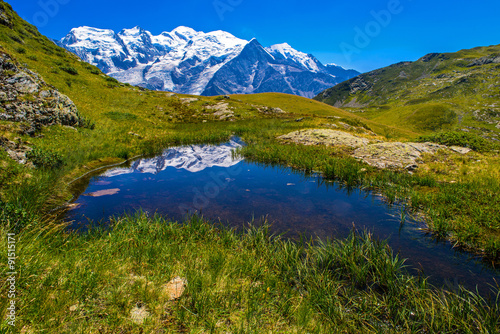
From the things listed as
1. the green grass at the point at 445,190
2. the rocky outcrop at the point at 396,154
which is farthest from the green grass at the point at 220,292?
the rocky outcrop at the point at 396,154

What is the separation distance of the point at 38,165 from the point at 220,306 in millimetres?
12671

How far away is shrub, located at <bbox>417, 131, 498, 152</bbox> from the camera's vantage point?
17.2 metres

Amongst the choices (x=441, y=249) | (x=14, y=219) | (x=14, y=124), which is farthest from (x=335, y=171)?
(x=14, y=124)

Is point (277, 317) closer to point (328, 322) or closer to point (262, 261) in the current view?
point (328, 322)

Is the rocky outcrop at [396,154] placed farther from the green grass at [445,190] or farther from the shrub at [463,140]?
the shrub at [463,140]

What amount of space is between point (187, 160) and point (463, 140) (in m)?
22.8

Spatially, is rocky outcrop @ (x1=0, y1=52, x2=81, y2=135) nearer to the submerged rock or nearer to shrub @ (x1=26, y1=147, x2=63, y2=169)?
shrub @ (x1=26, y1=147, x2=63, y2=169)

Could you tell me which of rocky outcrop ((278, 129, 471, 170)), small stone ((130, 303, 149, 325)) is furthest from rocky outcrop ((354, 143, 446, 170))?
small stone ((130, 303, 149, 325))

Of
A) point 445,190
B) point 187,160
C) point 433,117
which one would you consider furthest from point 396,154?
point 433,117

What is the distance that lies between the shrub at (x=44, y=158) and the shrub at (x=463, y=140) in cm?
2807

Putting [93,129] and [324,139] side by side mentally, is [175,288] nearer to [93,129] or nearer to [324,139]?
[93,129]

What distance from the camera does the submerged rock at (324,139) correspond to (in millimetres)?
23078

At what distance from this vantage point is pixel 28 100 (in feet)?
A: 50.7

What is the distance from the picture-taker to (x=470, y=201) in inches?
382
